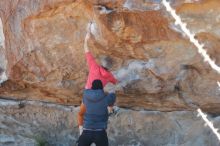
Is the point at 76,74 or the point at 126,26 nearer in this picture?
the point at 126,26

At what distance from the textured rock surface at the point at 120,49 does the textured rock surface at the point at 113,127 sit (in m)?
0.13

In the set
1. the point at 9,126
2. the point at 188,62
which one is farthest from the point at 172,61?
the point at 9,126

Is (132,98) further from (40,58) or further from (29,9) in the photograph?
(29,9)

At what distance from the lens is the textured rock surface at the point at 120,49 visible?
3.58 m

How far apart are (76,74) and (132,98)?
23.7 inches

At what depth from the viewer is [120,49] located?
3.92 m

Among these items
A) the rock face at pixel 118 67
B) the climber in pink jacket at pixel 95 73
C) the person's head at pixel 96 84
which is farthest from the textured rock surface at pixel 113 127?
the person's head at pixel 96 84

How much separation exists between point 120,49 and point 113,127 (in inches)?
40.2

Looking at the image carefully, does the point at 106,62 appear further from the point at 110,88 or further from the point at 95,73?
the point at 95,73

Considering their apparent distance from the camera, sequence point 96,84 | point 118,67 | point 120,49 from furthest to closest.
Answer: point 118,67 → point 120,49 → point 96,84

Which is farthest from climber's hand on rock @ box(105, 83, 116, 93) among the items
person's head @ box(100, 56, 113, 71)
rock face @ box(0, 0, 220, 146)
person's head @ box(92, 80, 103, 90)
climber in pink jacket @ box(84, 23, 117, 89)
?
person's head @ box(92, 80, 103, 90)

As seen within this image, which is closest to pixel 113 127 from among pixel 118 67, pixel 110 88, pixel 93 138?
pixel 110 88

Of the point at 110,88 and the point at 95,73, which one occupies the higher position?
the point at 95,73

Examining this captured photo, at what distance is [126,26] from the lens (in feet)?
12.1
